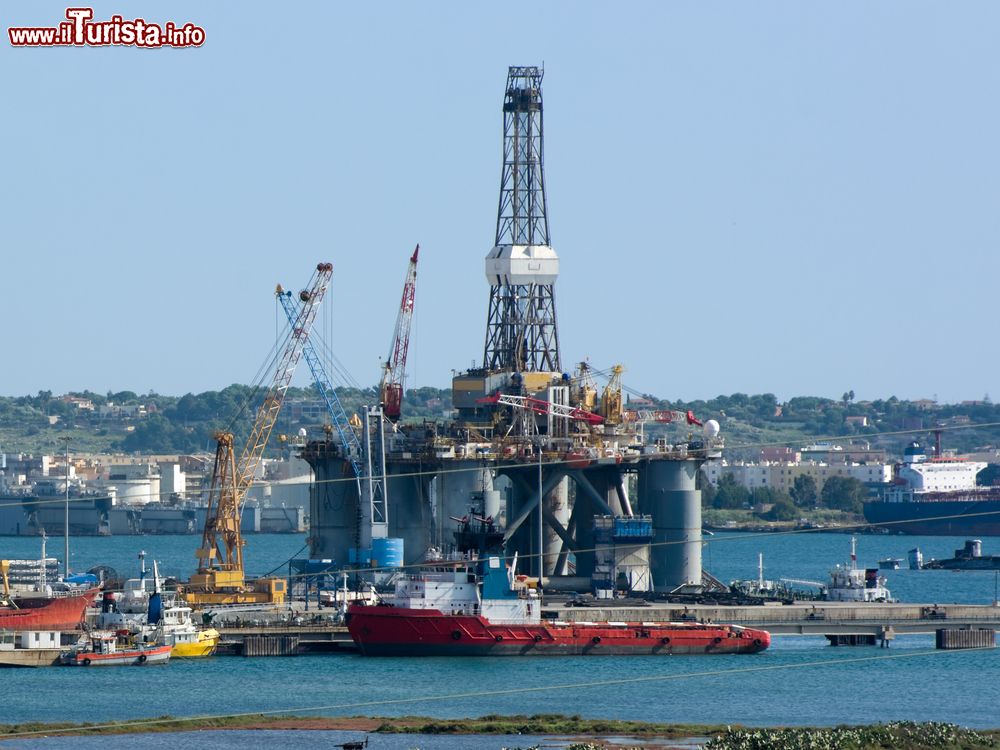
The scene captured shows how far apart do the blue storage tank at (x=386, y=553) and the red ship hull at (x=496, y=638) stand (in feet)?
54.2

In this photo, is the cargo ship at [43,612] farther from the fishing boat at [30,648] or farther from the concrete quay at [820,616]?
the concrete quay at [820,616]

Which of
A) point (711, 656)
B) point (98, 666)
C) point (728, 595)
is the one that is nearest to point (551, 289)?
point (728, 595)

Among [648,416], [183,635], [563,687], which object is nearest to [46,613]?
[183,635]

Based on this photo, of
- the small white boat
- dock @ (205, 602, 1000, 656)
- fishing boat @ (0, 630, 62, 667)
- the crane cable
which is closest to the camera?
the crane cable

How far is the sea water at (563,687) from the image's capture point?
76250 mm

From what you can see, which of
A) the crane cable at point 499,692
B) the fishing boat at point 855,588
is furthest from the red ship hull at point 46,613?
the fishing boat at point 855,588

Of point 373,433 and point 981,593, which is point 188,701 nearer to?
point 373,433

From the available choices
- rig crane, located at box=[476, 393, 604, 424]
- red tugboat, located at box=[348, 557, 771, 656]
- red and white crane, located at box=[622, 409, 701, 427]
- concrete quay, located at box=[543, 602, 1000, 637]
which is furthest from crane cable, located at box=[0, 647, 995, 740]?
red and white crane, located at box=[622, 409, 701, 427]

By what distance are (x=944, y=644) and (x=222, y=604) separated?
32.2m

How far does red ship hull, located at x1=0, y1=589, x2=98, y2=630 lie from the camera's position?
9531 cm

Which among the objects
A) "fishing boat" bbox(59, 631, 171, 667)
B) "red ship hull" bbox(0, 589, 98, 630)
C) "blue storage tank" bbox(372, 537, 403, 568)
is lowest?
"fishing boat" bbox(59, 631, 171, 667)

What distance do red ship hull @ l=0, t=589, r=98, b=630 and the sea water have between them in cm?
765

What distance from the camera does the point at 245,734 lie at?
231ft

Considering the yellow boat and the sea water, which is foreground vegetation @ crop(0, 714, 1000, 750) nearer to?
the sea water
